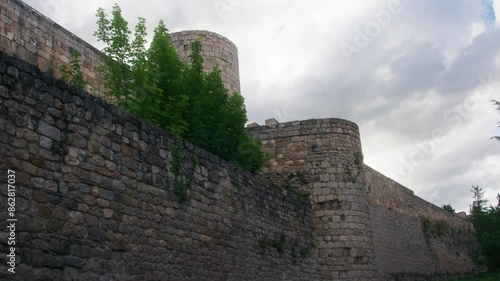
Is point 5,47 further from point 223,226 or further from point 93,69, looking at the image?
point 223,226

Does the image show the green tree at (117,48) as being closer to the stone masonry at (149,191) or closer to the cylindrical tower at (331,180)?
the stone masonry at (149,191)

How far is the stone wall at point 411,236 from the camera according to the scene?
22.5m

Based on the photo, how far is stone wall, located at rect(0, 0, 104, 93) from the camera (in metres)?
13.3

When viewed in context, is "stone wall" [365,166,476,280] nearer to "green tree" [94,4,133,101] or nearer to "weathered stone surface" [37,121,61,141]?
"green tree" [94,4,133,101]

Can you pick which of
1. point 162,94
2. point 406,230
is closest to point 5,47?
point 162,94

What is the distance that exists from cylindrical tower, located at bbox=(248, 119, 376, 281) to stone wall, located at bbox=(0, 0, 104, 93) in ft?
16.8

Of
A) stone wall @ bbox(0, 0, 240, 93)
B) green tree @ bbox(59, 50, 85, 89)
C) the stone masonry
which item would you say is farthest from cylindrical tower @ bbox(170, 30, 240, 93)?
green tree @ bbox(59, 50, 85, 89)

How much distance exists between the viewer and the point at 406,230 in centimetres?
2562

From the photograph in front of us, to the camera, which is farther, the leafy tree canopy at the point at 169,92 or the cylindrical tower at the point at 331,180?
the cylindrical tower at the point at 331,180

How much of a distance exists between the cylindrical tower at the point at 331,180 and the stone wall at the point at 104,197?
4255 mm

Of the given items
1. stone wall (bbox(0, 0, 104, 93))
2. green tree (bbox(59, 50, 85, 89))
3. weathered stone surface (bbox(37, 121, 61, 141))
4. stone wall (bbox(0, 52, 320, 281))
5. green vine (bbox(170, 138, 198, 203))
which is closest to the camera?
stone wall (bbox(0, 52, 320, 281))

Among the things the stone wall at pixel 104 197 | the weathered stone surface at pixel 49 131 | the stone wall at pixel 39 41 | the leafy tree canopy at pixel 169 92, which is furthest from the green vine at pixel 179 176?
the stone wall at pixel 39 41

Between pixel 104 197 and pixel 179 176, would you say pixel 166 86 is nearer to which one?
pixel 179 176

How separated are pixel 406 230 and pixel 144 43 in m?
17.6
